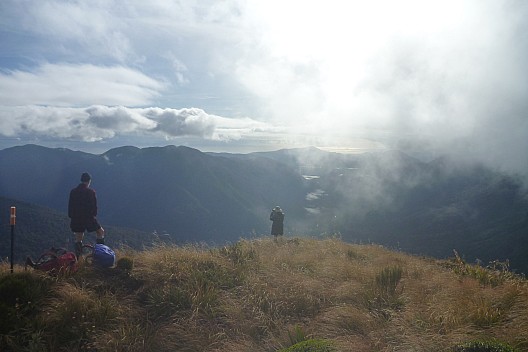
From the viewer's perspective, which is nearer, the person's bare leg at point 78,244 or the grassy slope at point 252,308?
the grassy slope at point 252,308

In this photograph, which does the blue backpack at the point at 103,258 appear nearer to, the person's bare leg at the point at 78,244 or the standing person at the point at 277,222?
the person's bare leg at the point at 78,244

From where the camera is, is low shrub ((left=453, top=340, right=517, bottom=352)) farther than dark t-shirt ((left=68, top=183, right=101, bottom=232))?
No

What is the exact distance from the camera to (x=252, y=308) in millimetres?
6227

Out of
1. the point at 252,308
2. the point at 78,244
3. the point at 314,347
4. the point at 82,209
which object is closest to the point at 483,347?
the point at 314,347

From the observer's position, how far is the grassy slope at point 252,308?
5.08 meters

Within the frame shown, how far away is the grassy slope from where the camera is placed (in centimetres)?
508

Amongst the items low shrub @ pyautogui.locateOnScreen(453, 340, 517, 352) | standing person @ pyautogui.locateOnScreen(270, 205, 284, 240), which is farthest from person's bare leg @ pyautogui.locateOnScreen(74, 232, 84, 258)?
standing person @ pyautogui.locateOnScreen(270, 205, 284, 240)

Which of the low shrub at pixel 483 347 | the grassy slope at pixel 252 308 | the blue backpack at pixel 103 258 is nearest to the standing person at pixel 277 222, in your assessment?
the grassy slope at pixel 252 308

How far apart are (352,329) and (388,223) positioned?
163m

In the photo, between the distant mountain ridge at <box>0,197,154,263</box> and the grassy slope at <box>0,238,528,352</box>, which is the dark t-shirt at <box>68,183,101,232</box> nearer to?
the grassy slope at <box>0,238,528,352</box>

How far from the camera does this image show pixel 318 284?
Answer: 282 inches

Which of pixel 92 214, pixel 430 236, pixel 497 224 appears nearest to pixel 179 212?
pixel 430 236

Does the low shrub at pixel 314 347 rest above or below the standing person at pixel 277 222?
above

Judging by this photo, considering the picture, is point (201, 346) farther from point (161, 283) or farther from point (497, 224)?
point (497, 224)
